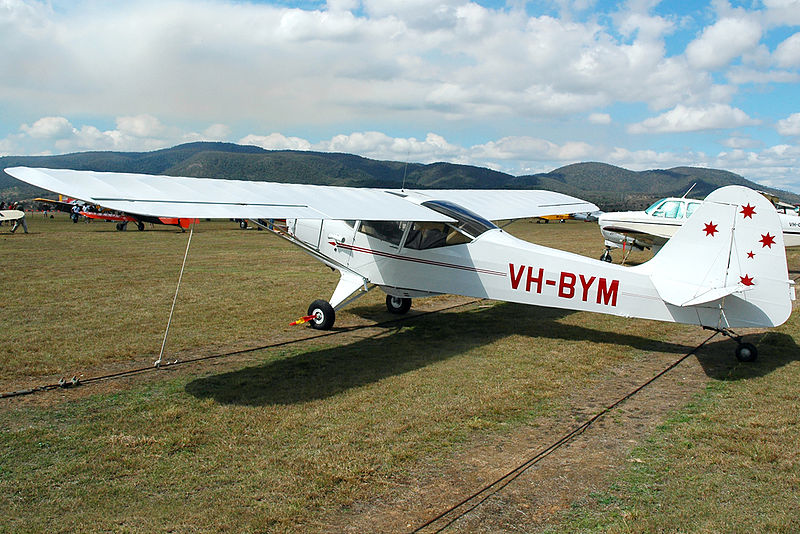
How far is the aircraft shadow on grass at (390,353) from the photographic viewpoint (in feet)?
18.0

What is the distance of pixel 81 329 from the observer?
792cm

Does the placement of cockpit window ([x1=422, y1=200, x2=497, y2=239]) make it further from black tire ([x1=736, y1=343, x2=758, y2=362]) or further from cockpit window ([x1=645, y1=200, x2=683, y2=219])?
cockpit window ([x1=645, y1=200, x2=683, y2=219])

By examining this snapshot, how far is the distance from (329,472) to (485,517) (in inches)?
44.3

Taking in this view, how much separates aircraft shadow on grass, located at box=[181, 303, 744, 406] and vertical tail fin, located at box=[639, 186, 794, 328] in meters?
1.19

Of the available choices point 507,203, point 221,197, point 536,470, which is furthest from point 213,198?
point 507,203

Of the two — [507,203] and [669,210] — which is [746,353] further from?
[669,210]

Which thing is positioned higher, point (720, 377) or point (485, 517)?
point (720, 377)

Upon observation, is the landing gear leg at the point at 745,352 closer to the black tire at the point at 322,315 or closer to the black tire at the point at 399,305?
the black tire at the point at 399,305

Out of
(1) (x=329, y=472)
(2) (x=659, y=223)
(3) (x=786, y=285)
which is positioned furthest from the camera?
(2) (x=659, y=223)

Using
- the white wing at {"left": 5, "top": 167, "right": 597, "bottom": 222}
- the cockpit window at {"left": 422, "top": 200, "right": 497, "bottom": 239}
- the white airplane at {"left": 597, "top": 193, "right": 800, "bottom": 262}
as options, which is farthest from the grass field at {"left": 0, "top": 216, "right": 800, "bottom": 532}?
the white airplane at {"left": 597, "top": 193, "right": 800, "bottom": 262}

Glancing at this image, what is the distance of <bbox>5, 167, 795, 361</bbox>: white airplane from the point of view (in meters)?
5.74

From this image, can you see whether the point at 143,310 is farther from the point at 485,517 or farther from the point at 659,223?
the point at 659,223

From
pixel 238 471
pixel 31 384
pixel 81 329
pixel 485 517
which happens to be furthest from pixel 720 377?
pixel 81 329

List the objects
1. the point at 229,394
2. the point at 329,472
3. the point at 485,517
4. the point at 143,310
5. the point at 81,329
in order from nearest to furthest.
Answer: the point at 485,517 → the point at 329,472 → the point at 229,394 → the point at 81,329 → the point at 143,310
